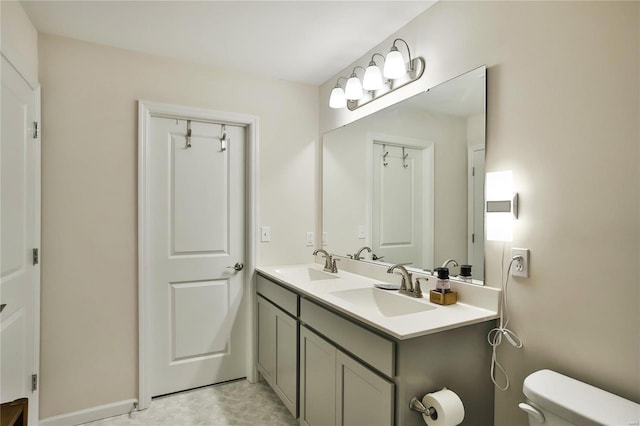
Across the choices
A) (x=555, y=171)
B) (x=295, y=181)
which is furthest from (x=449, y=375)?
(x=295, y=181)

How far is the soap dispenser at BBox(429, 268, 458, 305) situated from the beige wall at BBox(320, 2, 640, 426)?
0.18m

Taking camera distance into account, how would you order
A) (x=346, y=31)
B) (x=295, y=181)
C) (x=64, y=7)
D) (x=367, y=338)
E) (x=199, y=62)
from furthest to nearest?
(x=295, y=181) → (x=199, y=62) → (x=346, y=31) → (x=64, y=7) → (x=367, y=338)

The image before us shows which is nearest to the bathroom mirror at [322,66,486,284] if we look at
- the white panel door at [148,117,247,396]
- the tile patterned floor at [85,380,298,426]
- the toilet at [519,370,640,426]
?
the toilet at [519,370,640,426]

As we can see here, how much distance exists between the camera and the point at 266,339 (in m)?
2.48

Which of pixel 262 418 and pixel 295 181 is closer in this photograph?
pixel 262 418

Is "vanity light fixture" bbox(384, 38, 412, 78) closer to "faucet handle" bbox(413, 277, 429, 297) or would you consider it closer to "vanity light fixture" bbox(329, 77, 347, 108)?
"vanity light fixture" bbox(329, 77, 347, 108)

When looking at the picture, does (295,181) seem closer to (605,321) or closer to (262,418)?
(262,418)

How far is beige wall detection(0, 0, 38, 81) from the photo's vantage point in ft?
5.33

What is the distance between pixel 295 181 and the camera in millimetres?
2838

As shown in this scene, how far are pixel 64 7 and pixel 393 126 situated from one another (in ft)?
6.30

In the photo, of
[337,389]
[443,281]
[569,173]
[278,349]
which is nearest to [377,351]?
[337,389]

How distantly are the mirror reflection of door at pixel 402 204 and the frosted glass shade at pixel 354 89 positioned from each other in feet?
1.15

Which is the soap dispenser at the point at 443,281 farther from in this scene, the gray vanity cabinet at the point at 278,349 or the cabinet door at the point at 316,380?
the gray vanity cabinet at the point at 278,349

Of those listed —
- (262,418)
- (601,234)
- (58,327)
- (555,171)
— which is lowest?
(262,418)
